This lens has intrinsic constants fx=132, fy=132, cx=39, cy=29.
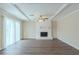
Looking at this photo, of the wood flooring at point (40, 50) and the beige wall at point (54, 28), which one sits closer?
the wood flooring at point (40, 50)

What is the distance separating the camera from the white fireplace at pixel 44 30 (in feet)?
44.7

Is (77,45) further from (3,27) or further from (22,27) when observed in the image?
(22,27)

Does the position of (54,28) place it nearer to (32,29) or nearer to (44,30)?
(44,30)

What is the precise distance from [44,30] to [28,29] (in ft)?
5.74

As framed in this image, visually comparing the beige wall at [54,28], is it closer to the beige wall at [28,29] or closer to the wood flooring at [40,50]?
the beige wall at [28,29]

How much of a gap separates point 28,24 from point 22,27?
0.73 meters

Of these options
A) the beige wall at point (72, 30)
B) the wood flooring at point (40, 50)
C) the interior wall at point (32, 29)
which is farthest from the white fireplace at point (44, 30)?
the wood flooring at point (40, 50)

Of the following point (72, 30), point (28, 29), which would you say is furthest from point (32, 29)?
point (72, 30)

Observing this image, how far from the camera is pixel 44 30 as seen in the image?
13781mm

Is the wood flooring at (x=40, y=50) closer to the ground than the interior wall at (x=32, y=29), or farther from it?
closer to the ground

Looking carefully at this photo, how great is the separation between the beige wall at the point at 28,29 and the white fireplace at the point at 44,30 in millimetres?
581

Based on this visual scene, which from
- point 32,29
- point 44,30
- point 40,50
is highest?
point 32,29

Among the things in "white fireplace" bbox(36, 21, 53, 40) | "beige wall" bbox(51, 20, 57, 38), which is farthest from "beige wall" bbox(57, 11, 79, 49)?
"beige wall" bbox(51, 20, 57, 38)
